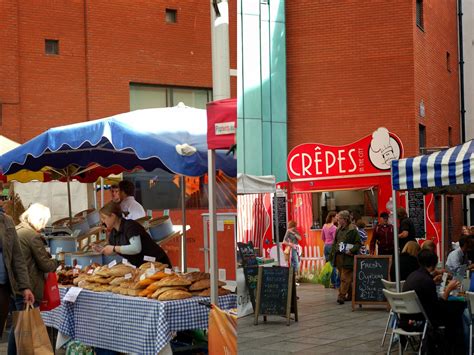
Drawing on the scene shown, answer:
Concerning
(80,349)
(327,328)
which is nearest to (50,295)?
(80,349)

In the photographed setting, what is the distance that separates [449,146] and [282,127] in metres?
0.37

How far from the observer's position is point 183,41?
46.3 ft

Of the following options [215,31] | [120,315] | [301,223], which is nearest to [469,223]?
[301,223]

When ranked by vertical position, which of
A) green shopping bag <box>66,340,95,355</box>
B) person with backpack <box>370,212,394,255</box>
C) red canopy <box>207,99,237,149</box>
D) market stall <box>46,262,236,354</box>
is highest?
red canopy <box>207,99,237,149</box>

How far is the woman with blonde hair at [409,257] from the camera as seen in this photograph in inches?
62.3

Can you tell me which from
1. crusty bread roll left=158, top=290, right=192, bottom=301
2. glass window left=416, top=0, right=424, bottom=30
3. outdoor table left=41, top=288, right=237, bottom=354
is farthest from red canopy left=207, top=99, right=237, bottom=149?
crusty bread roll left=158, top=290, right=192, bottom=301

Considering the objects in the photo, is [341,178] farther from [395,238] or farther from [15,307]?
[15,307]

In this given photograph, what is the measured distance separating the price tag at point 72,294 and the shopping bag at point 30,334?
270 millimetres

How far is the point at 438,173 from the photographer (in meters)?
1.54

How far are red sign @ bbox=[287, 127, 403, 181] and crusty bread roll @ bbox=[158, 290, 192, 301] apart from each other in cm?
417

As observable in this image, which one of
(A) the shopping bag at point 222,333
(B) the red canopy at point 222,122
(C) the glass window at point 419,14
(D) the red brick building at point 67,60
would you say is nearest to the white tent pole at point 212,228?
(B) the red canopy at point 222,122

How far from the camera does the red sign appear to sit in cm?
157

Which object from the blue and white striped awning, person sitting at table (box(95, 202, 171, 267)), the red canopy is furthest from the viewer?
person sitting at table (box(95, 202, 171, 267))

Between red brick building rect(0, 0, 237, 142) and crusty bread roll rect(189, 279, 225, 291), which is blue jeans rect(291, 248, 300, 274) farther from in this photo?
red brick building rect(0, 0, 237, 142)
